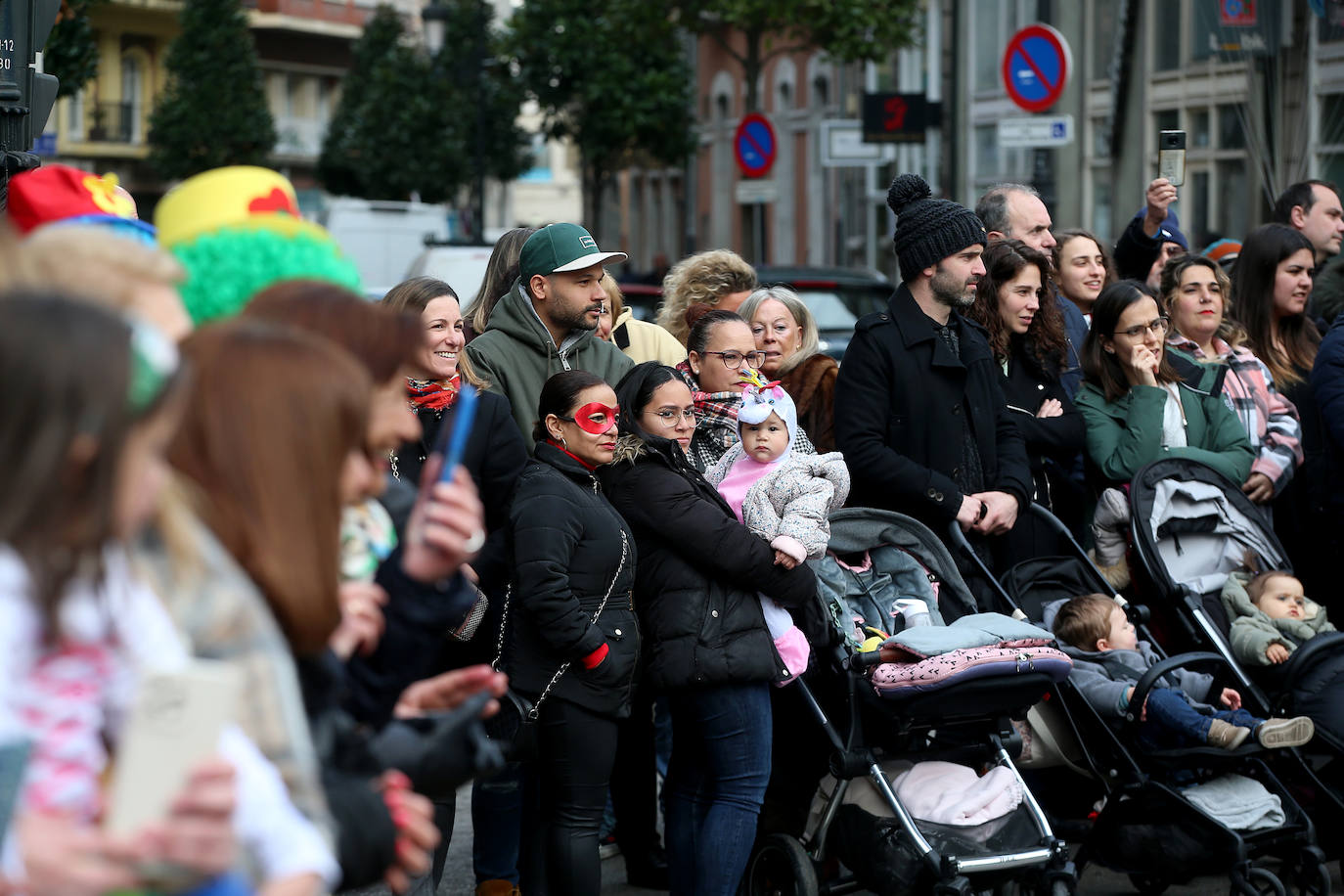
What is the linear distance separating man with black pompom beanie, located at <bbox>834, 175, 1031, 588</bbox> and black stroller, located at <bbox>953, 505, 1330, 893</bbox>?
0.85 metres

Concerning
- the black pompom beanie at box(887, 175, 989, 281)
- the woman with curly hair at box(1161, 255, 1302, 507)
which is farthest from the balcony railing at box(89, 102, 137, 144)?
the black pompom beanie at box(887, 175, 989, 281)

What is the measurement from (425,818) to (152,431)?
2.93ft

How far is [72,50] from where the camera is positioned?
617 inches

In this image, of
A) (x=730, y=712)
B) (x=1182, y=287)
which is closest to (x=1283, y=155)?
(x=1182, y=287)

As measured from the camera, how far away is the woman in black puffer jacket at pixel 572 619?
16.4 ft

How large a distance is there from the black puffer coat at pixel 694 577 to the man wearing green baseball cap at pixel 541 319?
67cm

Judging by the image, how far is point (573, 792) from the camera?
16.9 feet

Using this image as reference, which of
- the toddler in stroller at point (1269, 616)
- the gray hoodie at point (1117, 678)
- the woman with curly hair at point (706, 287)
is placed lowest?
the gray hoodie at point (1117, 678)

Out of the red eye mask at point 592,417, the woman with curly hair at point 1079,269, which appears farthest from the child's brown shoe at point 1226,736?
the woman with curly hair at point 1079,269

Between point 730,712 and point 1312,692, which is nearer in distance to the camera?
point 730,712

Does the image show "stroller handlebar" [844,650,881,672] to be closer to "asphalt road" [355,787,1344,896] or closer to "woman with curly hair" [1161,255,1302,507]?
"asphalt road" [355,787,1344,896]

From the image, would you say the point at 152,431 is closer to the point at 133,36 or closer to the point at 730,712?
the point at 730,712

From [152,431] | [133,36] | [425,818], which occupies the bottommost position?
[425,818]

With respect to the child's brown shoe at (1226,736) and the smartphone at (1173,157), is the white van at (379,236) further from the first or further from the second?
the child's brown shoe at (1226,736)
